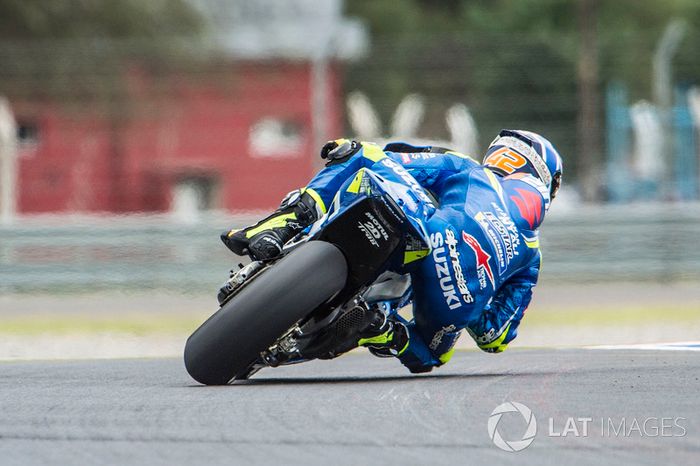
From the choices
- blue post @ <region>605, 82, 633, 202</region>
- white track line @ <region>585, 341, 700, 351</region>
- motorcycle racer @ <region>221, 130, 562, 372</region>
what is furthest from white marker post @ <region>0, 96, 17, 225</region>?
motorcycle racer @ <region>221, 130, 562, 372</region>

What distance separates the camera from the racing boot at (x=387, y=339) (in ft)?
19.7

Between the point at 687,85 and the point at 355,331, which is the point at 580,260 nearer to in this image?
the point at 687,85

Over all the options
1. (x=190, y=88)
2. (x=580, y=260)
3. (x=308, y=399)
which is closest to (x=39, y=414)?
(x=308, y=399)

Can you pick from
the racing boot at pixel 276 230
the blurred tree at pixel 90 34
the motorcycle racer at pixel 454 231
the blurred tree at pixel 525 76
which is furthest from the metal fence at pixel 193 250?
the racing boot at pixel 276 230

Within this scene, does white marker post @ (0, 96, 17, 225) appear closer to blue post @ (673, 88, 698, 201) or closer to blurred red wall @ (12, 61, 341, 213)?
blurred red wall @ (12, 61, 341, 213)

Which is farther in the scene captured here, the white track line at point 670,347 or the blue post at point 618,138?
the blue post at point 618,138

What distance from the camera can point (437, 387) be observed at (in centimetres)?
582

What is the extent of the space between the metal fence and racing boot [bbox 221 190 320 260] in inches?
293

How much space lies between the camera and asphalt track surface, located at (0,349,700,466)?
417 centimetres

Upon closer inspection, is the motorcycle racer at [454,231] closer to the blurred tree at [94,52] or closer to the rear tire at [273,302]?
the rear tire at [273,302]

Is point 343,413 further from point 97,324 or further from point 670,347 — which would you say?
point 97,324

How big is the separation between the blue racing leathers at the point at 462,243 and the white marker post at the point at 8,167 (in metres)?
9.83

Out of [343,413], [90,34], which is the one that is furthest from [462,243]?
[90,34]

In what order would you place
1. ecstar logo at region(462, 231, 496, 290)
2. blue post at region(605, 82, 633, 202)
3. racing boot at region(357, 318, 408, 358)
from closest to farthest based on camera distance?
racing boot at region(357, 318, 408, 358)
ecstar logo at region(462, 231, 496, 290)
blue post at region(605, 82, 633, 202)
